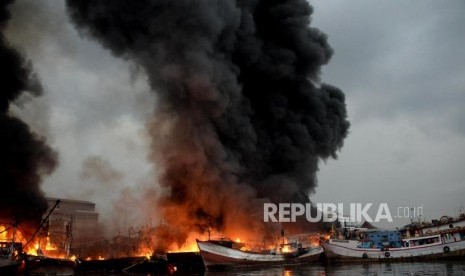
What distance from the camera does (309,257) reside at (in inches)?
2312

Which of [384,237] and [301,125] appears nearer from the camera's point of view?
[384,237]

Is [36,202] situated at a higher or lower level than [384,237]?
higher

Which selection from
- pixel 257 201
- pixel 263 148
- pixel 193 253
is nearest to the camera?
pixel 193 253

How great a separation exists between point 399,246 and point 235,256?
955 inches

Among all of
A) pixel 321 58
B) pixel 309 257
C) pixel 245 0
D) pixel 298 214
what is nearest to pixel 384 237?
pixel 309 257

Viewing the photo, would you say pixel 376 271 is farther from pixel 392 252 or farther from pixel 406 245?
pixel 406 245

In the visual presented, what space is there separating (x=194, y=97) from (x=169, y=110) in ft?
17.0

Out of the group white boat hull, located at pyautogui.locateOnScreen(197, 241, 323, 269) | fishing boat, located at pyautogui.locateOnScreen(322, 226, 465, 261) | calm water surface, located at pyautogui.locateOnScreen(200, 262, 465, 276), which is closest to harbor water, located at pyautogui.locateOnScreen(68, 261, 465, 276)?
calm water surface, located at pyautogui.locateOnScreen(200, 262, 465, 276)

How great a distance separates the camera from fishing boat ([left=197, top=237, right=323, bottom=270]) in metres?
49.9

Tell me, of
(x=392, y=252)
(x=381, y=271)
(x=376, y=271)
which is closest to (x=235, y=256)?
(x=376, y=271)

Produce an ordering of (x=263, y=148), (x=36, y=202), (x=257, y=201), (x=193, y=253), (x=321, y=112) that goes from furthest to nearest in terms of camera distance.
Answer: (x=321, y=112) < (x=263, y=148) < (x=257, y=201) < (x=36, y=202) < (x=193, y=253)

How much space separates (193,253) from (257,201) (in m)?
13.4

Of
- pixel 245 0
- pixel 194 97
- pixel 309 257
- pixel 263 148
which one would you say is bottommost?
pixel 309 257

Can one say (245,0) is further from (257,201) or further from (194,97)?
(257,201)
